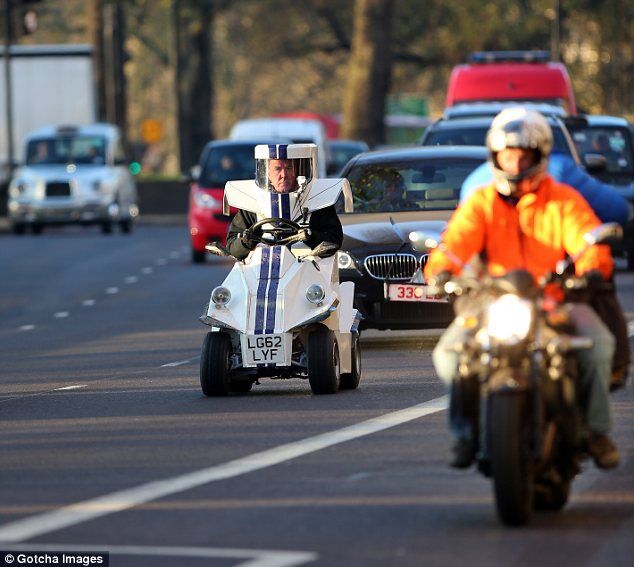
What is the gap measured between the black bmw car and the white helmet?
8.19 ft

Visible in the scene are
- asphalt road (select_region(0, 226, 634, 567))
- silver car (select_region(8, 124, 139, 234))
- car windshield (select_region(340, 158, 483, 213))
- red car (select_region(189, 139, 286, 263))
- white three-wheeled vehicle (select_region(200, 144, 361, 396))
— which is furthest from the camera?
silver car (select_region(8, 124, 139, 234))

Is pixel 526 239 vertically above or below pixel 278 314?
above

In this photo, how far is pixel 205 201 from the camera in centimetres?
3072

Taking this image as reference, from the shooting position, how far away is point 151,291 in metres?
25.3

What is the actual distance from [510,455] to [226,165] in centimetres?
2394

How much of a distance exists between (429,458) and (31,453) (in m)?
1.98

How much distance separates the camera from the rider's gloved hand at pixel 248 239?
1325 cm

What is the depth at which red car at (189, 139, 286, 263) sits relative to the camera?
1203 inches

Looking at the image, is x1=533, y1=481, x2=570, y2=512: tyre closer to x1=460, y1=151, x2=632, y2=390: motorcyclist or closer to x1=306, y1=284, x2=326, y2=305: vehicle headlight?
x1=460, y1=151, x2=632, y2=390: motorcyclist

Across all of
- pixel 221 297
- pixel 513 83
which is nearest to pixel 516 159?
pixel 221 297

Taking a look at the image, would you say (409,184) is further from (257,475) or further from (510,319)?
(510,319)

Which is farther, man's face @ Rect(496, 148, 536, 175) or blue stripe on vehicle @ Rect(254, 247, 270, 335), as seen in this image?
blue stripe on vehicle @ Rect(254, 247, 270, 335)

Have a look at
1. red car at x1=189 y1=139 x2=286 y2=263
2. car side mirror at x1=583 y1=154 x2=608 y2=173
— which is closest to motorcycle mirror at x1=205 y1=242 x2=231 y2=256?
car side mirror at x1=583 y1=154 x2=608 y2=173

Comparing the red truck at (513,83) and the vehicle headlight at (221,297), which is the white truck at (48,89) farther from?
the vehicle headlight at (221,297)
